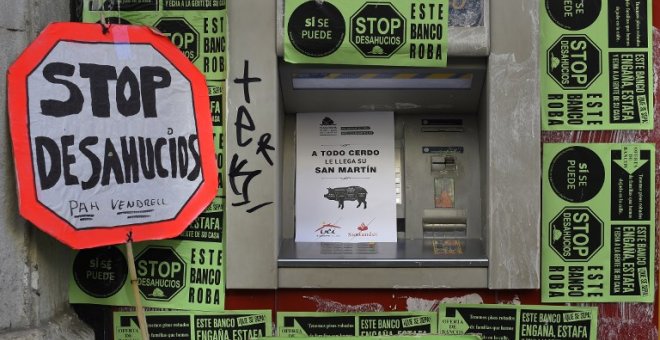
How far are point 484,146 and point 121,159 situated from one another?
1606 mm

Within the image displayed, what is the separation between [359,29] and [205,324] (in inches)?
58.8

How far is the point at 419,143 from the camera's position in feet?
10.5

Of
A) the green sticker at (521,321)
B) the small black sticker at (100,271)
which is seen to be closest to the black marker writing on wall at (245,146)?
the small black sticker at (100,271)

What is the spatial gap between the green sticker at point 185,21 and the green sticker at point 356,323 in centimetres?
115

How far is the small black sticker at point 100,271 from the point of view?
3014 millimetres

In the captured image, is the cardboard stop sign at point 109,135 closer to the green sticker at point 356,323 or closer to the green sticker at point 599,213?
the green sticker at point 356,323

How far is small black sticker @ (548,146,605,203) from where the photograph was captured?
115 inches

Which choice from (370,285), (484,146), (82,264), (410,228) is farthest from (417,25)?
(82,264)

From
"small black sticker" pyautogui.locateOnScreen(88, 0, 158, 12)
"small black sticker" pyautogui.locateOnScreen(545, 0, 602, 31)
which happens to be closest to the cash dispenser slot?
"small black sticker" pyautogui.locateOnScreen(545, 0, 602, 31)

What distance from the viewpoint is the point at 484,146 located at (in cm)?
300

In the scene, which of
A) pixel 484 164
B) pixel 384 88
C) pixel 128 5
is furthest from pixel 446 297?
pixel 128 5

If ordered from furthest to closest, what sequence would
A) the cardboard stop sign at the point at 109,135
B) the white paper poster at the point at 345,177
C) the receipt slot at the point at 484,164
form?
the white paper poster at the point at 345,177 → the receipt slot at the point at 484,164 → the cardboard stop sign at the point at 109,135

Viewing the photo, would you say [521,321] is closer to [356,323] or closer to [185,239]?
[356,323]

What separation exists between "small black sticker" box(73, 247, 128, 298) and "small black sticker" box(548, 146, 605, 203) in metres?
1.98
